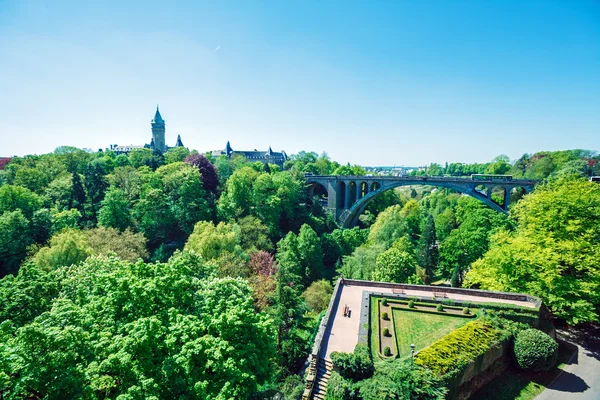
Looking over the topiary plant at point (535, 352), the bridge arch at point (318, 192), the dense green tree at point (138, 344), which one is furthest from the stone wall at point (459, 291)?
the bridge arch at point (318, 192)

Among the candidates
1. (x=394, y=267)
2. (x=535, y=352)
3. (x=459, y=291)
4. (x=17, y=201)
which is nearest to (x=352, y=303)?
(x=394, y=267)

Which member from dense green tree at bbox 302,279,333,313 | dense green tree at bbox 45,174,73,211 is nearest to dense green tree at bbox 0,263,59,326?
dense green tree at bbox 302,279,333,313

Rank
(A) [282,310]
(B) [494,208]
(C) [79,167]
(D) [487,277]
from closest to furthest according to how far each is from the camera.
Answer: (A) [282,310]
(D) [487,277]
(B) [494,208]
(C) [79,167]

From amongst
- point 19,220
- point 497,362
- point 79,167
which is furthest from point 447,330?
point 79,167

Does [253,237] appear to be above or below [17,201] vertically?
below

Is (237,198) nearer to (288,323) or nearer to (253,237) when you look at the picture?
(253,237)

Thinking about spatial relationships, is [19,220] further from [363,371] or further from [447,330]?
[447,330]
